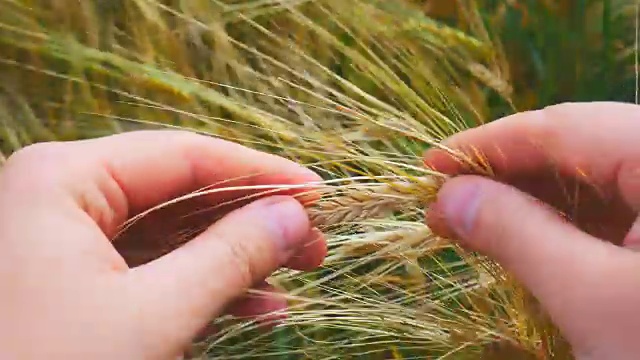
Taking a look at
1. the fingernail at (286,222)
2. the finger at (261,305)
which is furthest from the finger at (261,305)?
the fingernail at (286,222)

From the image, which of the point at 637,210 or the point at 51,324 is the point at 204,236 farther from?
the point at 637,210

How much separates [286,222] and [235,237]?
42mm

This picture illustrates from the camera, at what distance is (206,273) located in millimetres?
438

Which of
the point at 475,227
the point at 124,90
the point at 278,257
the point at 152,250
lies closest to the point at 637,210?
the point at 475,227

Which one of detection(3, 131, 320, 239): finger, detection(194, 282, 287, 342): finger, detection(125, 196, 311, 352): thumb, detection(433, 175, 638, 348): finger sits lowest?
detection(194, 282, 287, 342): finger

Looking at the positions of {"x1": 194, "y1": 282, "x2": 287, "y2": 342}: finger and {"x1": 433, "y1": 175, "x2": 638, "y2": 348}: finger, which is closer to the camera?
{"x1": 433, "y1": 175, "x2": 638, "y2": 348}: finger

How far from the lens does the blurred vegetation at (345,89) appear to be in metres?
0.66

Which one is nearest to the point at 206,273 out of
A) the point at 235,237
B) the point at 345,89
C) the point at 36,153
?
the point at 235,237

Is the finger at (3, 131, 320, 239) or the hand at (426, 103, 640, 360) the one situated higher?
the finger at (3, 131, 320, 239)

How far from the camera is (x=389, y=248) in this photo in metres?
0.61

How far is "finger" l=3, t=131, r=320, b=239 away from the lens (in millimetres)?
480

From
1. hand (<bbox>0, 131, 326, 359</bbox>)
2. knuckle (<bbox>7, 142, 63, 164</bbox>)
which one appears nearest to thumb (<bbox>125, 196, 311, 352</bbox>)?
hand (<bbox>0, 131, 326, 359</bbox>)

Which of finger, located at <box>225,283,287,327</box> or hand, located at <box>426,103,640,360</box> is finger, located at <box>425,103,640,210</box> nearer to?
hand, located at <box>426,103,640,360</box>

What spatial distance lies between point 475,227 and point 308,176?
137mm
